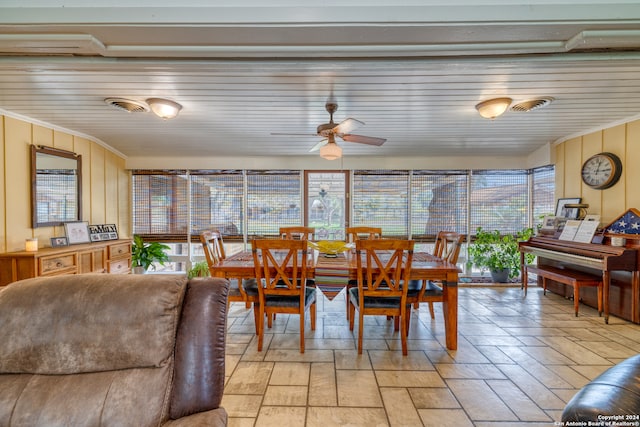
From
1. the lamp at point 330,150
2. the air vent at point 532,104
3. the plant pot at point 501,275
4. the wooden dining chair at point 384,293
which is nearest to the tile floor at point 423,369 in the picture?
the wooden dining chair at point 384,293

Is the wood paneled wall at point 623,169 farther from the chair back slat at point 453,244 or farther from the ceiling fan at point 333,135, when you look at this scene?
the ceiling fan at point 333,135

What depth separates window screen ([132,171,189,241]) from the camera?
4.84 m

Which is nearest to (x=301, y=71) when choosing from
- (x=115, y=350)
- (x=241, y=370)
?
(x=115, y=350)

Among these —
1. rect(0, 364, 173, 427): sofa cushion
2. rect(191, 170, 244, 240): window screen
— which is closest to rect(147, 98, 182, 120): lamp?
rect(191, 170, 244, 240): window screen

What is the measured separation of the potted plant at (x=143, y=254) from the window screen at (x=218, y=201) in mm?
596

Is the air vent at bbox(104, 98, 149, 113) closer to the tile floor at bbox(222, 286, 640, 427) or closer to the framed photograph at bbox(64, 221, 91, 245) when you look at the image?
the framed photograph at bbox(64, 221, 91, 245)

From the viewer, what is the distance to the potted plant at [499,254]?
451 centimetres

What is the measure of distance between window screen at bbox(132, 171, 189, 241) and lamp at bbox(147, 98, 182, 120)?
215 centimetres

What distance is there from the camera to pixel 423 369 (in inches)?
85.6

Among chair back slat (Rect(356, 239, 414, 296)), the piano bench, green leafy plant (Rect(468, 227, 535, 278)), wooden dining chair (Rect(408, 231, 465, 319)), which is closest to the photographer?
chair back slat (Rect(356, 239, 414, 296))

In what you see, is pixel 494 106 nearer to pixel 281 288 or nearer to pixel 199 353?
pixel 281 288

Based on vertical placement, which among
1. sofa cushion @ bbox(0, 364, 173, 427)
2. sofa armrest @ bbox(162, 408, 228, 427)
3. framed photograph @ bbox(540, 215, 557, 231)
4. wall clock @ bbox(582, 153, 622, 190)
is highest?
wall clock @ bbox(582, 153, 622, 190)

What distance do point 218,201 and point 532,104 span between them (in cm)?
447

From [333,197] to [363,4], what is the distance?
356cm
